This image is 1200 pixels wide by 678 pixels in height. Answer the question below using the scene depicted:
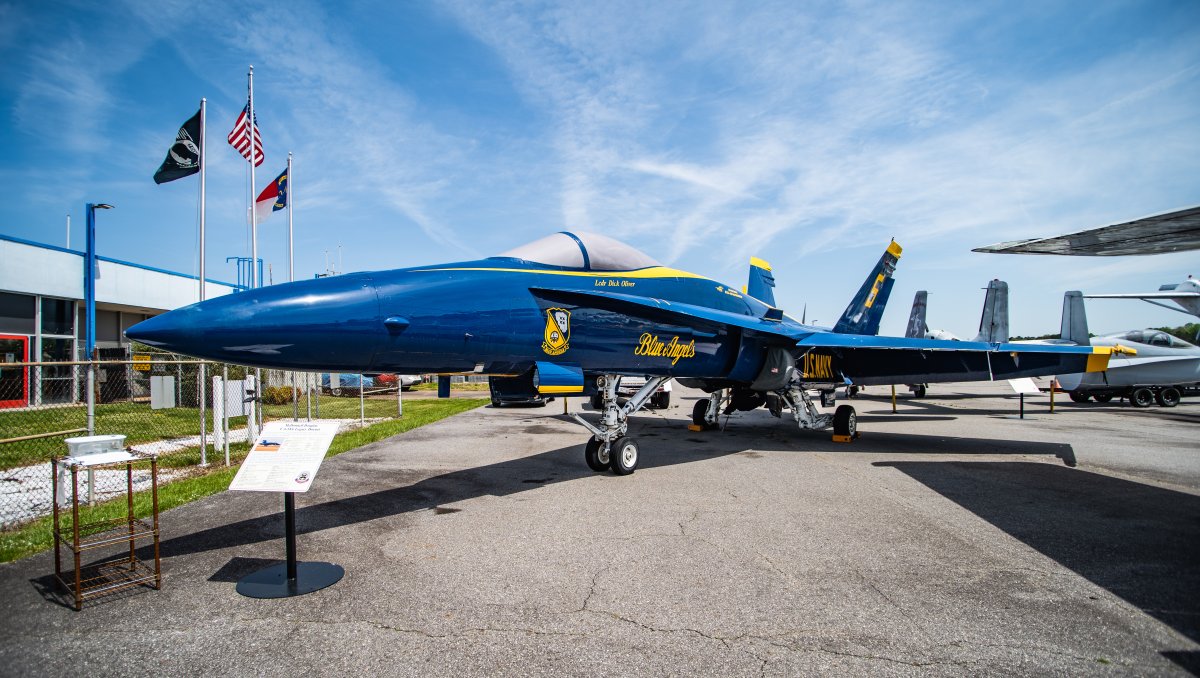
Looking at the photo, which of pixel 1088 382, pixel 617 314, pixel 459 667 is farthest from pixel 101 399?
pixel 1088 382

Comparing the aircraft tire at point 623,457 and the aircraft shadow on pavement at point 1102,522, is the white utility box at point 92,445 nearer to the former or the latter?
the aircraft tire at point 623,457

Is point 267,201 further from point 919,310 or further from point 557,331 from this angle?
point 919,310

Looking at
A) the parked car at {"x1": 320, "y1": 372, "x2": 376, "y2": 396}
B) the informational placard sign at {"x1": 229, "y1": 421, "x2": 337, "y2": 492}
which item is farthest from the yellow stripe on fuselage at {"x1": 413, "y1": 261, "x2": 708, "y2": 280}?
the parked car at {"x1": 320, "y1": 372, "x2": 376, "y2": 396}

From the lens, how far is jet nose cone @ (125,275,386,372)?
3.92 m

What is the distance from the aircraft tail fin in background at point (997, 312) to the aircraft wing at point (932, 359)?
1510 centimetres

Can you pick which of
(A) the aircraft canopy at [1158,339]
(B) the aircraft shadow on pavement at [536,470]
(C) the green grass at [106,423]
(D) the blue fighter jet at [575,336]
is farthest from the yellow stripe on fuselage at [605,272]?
(A) the aircraft canopy at [1158,339]

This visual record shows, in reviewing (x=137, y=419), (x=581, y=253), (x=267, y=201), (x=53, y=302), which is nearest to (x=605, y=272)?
(x=581, y=253)

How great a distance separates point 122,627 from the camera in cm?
332

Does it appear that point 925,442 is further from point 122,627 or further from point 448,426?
point 122,627

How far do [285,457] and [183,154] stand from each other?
11407 millimetres

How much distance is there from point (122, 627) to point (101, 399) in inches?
864

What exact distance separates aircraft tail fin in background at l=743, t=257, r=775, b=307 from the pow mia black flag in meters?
12.4

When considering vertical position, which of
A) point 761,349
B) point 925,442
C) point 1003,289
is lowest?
point 925,442

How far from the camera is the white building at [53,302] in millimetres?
18750
